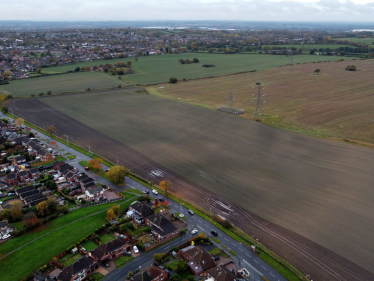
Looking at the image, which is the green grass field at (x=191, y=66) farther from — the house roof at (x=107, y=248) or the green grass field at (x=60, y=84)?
the house roof at (x=107, y=248)

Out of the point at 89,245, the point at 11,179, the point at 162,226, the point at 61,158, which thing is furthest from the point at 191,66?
the point at 89,245

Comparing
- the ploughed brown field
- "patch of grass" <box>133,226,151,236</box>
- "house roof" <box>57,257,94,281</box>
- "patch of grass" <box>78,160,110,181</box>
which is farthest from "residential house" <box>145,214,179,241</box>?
the ploughed brown field

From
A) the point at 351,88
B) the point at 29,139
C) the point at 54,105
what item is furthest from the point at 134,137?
the point at 351,88

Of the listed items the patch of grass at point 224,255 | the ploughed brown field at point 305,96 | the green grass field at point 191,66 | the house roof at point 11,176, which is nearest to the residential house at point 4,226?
the house roof at point 11,176

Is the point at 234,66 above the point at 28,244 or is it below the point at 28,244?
above

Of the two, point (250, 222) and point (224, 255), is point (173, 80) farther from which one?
point (224, 255)

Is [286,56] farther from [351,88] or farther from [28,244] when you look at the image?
[28,244]

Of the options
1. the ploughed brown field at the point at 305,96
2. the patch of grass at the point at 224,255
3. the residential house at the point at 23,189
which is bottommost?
the patch of grass at the point at 224,255
